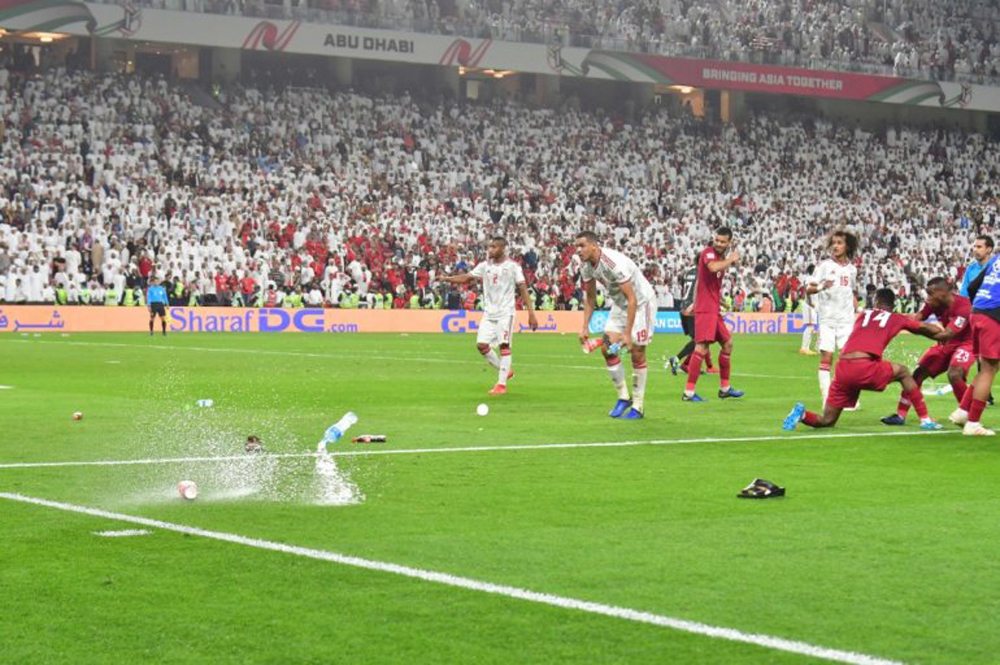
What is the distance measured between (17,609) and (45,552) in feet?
4.78

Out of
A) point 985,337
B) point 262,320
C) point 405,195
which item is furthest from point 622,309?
point 405,195

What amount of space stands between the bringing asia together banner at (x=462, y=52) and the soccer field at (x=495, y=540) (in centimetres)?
3859

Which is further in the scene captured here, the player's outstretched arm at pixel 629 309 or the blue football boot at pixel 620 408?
the blue football boot at pixel 620 408

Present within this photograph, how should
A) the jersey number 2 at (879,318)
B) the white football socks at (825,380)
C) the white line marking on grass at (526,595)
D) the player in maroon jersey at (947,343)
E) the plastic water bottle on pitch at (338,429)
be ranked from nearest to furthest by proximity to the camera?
the white line marking on grass at (526,595) < the plastic water bottle on pitch at (338,429) < the jersey number 2 at (879,318) < the player in maroon jersey at (947,343) < the white football socks at (825,380)

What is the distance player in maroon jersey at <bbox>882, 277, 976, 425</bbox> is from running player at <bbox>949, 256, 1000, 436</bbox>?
0.49 meters

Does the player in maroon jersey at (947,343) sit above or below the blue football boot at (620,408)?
above

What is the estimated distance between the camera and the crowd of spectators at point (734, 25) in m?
61.6

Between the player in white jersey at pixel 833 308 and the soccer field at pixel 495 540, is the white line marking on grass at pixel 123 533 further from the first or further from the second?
the player in white jersey at pixel 833 308

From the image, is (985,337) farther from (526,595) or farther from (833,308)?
(526,595)

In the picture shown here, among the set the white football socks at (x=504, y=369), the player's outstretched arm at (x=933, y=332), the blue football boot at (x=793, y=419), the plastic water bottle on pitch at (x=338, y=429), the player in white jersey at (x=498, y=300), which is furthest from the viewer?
the player in white jersey at (x=498, y=300)

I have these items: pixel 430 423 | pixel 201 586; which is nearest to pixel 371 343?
pixel 430 423

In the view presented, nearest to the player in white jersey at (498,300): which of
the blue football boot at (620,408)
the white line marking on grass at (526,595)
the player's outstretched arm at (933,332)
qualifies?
the blue football boot at (620,408)

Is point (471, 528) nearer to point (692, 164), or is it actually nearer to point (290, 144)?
point (290, 144)

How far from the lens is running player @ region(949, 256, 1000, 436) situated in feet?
49.2
